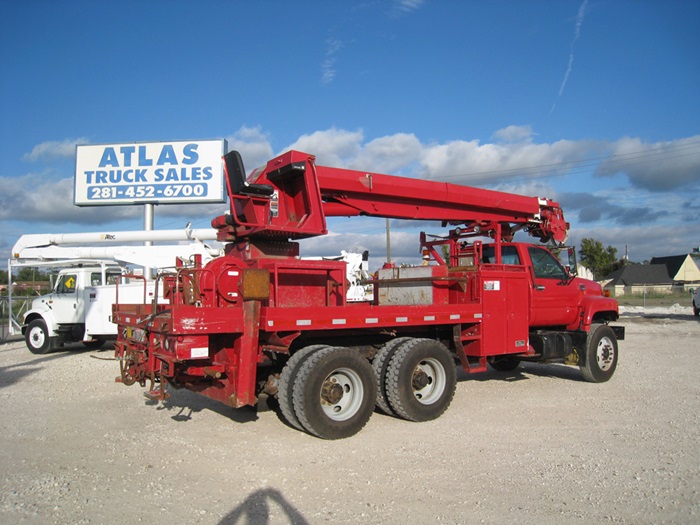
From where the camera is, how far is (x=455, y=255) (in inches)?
388

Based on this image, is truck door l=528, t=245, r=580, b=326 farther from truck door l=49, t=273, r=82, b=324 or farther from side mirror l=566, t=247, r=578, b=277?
truck door l=49, t=273, r=82, b=324

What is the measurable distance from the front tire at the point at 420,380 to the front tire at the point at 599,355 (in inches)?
138

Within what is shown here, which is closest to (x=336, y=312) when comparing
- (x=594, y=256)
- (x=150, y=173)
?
(x=150, y=173)

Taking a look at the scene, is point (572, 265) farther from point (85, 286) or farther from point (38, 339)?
point (38, 339)

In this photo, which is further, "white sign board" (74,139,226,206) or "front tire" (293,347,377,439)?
"white sign board" (74,139,226,206)

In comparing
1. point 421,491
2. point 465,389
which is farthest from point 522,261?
point 421,491

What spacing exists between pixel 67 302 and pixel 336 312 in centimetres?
1109

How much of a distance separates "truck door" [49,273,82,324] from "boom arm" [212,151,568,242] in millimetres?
9163

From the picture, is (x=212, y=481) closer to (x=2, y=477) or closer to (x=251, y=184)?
(x=2, y=477)

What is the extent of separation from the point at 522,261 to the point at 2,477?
24.4 ft

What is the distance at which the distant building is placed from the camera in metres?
62.9

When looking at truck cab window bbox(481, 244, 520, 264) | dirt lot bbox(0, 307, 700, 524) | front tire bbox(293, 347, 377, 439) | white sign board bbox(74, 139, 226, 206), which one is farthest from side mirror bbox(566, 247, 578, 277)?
white sign board bbox(74, 139, 226, 206)

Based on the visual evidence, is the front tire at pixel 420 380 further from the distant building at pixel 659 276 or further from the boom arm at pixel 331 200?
the distant building at pixel 659 276

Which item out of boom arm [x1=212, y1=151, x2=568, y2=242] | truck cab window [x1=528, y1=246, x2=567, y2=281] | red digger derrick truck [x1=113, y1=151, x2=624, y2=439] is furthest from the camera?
truck cab window [x1=528, y1=246, x2=567, y2=281]
